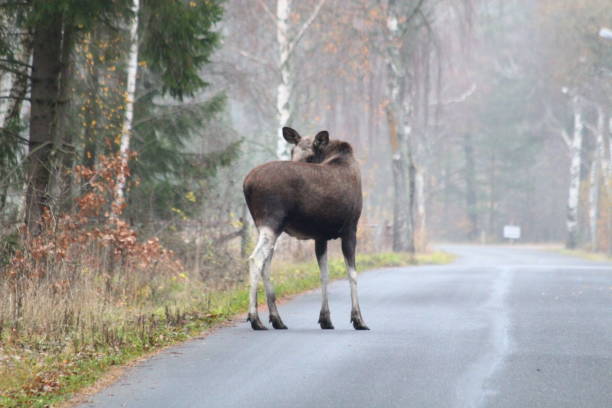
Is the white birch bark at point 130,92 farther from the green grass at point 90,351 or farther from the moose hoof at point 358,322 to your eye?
the moose hoof at point 358,322

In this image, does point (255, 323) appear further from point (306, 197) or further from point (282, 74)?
point (282, 74)

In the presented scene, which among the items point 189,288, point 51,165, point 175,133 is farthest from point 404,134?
point 51,165

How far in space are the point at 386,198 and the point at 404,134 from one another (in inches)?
1747

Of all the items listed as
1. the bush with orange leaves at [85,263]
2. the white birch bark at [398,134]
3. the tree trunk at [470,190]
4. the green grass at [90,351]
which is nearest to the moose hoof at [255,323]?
the green grass at [90,351]

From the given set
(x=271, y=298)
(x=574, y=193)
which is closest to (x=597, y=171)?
(x=574, y=193)

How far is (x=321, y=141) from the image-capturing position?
40.0 ft

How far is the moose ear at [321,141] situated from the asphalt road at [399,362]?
2140 millimetres

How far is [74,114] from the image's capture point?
Result: 15.6 metres

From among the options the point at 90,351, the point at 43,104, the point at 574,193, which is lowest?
the point at 90,351

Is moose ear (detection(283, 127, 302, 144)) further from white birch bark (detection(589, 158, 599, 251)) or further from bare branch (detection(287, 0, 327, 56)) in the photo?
white birch bark (detection(589, 158, 599, 251))

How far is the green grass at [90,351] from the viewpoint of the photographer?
8.12 m

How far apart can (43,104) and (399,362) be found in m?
6.92

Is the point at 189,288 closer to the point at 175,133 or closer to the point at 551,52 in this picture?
the point at 175,133

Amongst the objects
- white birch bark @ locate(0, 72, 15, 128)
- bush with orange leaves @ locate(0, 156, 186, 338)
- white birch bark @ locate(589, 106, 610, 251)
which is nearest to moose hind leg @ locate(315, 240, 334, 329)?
bush with orange leaves @ locate(0, 156, 186, 338)
